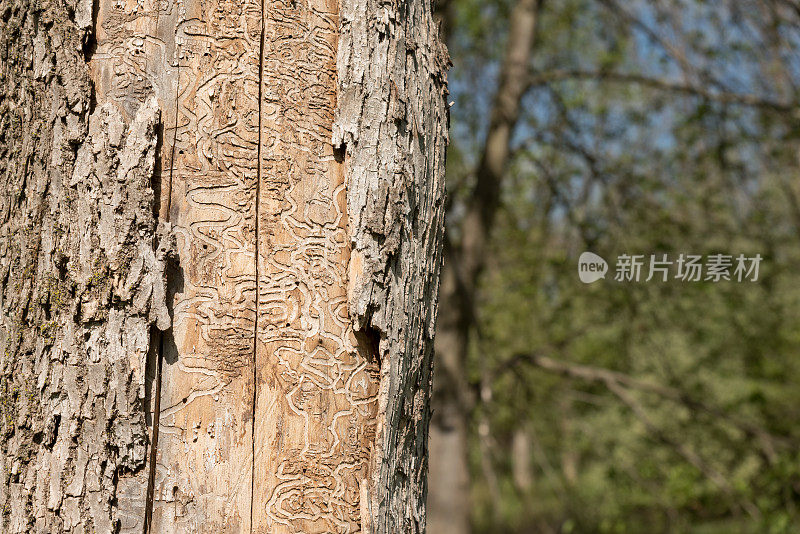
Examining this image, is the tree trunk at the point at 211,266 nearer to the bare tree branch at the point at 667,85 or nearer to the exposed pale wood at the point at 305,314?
the exposed pale wood at the point at 305,314

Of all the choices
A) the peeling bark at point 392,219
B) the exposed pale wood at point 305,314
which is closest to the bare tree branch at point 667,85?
the peeling bark at point 392,219

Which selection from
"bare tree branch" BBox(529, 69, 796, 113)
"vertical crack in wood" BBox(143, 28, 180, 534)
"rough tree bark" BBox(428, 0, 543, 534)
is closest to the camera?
"vertical crack in wood" BBox(143, 28, 180, 534)

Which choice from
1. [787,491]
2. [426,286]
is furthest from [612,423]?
[426,286]

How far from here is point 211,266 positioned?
109 cm

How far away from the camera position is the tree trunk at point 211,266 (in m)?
1.04

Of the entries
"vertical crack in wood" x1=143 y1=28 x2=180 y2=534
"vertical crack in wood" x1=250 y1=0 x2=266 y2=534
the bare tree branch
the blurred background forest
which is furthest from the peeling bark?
the bare tree branch

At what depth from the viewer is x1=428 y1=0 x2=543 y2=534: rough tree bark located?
423 cm

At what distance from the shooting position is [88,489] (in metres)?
1.02

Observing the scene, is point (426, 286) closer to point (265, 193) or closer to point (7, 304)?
point (265, 193)

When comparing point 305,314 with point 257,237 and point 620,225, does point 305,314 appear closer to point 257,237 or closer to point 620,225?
point 257,237

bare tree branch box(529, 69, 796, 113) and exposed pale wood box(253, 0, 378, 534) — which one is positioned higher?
bare tree branch box(529, 69, 796, 113)

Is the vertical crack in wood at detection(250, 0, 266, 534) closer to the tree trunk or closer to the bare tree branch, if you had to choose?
the tree trunk

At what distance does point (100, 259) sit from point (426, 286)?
1.60 ft

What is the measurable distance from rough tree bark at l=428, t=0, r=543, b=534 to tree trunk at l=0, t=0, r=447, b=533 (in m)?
3.07
